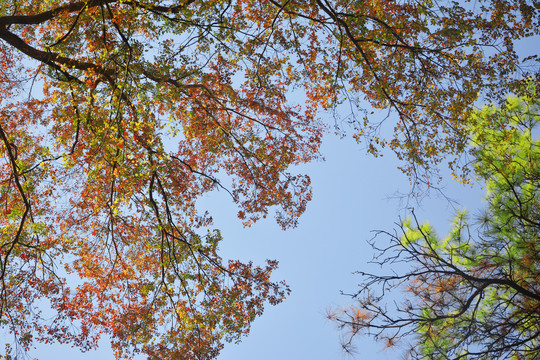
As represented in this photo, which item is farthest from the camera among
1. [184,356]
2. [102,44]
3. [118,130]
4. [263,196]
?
[263,196]

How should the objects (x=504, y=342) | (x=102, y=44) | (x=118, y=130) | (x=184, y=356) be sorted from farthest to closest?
1. (x=184, y=356)
2. (x=102, y=44)
3. (x=118, y=130)
4. (x=504, y=342)

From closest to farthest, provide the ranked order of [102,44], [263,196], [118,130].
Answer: [118,130], [102,44], [263,196]

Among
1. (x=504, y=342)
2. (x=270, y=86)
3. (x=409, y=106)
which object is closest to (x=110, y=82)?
(x=270, y=86)

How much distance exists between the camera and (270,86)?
8141 mm

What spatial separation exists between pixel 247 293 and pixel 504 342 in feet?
14.4

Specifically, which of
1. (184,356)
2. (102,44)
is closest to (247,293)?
(184,356)

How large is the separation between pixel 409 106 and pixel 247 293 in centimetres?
468

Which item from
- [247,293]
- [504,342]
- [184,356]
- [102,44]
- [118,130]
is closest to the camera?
[504,342]

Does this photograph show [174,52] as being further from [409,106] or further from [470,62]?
[470,62]

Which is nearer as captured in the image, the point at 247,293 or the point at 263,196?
the point at 247,293

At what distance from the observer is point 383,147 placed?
7.90 m

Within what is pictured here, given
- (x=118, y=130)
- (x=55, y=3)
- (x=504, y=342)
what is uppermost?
(x=55, y=3)

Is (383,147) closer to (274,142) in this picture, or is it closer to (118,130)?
(274,142)

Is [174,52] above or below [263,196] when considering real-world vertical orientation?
above
